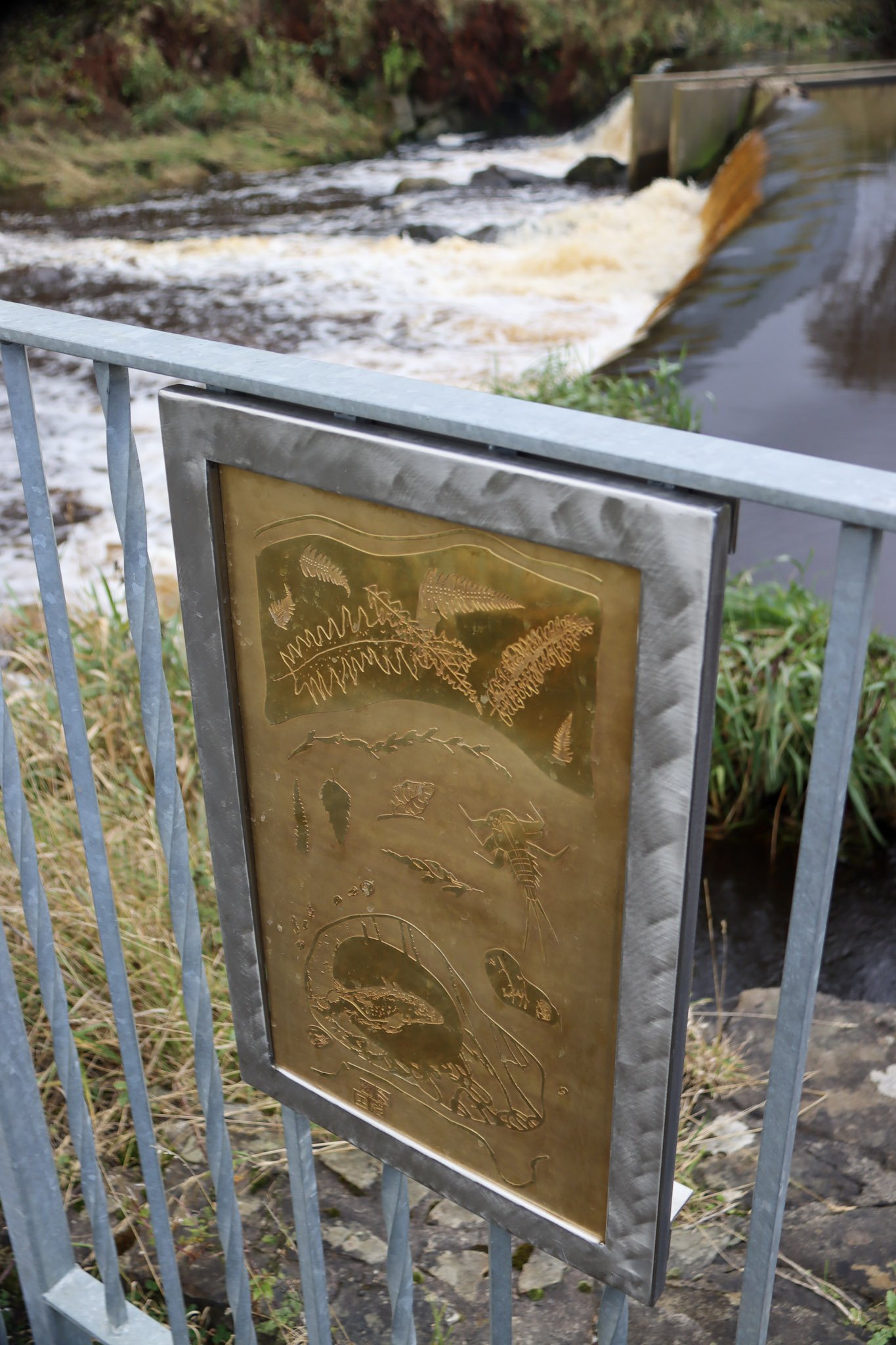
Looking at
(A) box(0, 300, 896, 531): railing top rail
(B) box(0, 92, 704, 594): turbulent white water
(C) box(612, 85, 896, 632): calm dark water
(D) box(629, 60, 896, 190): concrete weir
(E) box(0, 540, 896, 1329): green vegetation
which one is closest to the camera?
(A) box(0, 300, 896, 531): railing top rail

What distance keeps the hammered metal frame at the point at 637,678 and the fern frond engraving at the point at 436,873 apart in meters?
0.17

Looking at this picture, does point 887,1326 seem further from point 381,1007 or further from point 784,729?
point 784,729

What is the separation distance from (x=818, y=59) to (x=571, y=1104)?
23861 millimetres

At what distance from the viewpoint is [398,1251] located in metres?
1.22

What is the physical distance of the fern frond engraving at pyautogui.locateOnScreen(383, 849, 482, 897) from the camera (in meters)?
0.98

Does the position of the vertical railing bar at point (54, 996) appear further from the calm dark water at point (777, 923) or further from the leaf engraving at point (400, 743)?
the calm dark water at point (777, 923)

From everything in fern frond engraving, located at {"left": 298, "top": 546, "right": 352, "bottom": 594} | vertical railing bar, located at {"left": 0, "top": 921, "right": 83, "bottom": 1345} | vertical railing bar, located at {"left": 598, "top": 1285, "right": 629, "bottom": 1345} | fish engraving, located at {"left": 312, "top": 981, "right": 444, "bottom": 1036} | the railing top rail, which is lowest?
vertical railing bar, located at {"left": 0, "top": 921, "right": 83, "bottom": 1345}

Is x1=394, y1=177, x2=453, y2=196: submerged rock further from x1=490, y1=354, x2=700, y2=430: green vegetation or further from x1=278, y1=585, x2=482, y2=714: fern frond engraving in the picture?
x1=278, y1=585, x2=482, y2=714: fern frond engraving

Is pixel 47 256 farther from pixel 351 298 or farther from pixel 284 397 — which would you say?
pixel 284 397

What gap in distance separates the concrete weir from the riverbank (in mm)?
6757

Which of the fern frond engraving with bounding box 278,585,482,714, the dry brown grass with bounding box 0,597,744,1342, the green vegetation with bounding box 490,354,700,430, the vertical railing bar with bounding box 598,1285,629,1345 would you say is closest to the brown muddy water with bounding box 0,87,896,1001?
the green vegetation with bounding box 490,354,700,430

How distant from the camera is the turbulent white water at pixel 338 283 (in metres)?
8.23

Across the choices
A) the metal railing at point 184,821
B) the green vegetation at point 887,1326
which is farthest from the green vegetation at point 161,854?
the metal railing at point 184,821

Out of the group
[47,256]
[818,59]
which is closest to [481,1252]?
[47,256]
